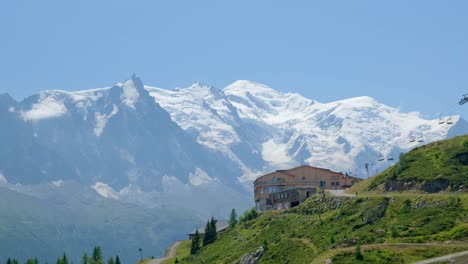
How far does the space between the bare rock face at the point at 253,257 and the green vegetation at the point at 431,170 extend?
31.5 m

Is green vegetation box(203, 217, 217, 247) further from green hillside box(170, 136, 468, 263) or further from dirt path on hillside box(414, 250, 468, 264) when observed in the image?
dirt path on hillside box(414, 250, 468, 264)

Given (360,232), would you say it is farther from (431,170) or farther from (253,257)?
(431,170)

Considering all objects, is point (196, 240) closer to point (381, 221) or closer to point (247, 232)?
point (247, 232)

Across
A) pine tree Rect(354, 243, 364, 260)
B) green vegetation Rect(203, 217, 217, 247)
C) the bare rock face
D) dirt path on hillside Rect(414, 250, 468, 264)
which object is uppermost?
green vegetation Rect(203, 217, 217, 247)

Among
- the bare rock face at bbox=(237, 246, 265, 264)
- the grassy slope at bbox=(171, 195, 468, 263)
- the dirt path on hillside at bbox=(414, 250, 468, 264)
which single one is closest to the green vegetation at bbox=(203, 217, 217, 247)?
the grassy slope at bbox=(171, 195, 468, 263)

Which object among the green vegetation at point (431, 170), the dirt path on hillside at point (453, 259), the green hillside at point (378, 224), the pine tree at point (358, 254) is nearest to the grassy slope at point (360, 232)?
the green hillside at point (378, 224)

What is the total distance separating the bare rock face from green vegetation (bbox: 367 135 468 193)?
31.5m

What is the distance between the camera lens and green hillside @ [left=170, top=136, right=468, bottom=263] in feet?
366

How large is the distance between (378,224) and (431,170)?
28.6 meters

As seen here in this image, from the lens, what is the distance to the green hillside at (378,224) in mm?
111688

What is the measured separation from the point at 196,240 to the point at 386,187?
43255 millimetres

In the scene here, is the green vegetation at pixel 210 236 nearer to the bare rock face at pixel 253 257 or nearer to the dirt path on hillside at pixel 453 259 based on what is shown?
the bare rock face at pixel 253 257

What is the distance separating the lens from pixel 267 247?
463 feet

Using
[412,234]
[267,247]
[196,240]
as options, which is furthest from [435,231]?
[196,240]
